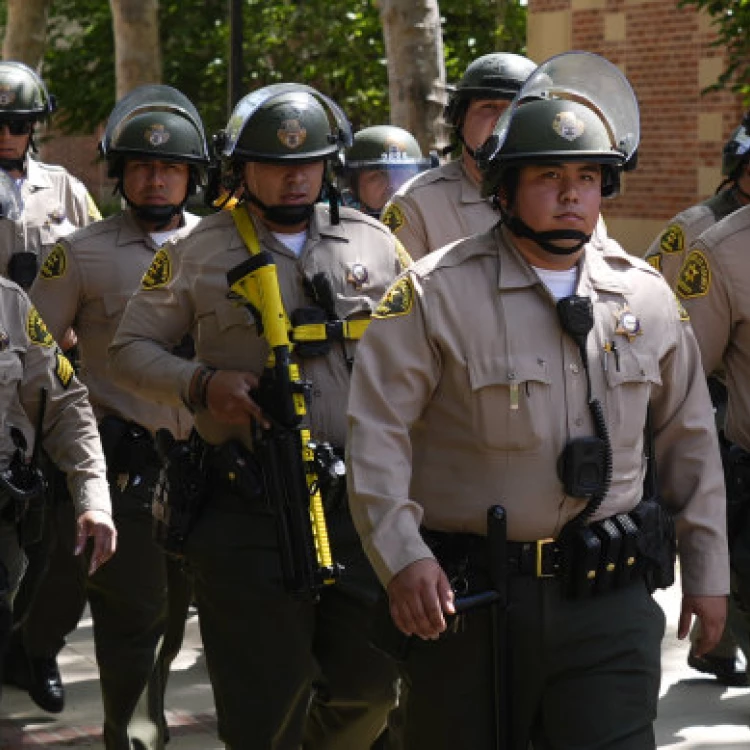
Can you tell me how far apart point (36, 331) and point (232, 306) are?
58 centimetres

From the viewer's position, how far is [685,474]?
5.05 meters

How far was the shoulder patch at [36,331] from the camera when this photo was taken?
5.99m

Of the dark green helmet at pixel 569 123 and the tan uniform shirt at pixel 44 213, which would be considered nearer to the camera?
the dark green helmet at pixel 569 123

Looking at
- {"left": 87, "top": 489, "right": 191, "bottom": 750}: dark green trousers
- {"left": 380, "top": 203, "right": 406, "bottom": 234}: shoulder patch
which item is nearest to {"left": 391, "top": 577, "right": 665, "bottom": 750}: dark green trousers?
{"left": 87, "top": 489, "right": 191, "bottom": 750}: dark green trousers

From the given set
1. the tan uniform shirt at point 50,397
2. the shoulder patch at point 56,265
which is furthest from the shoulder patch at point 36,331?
the shoulder patch at point 56,265

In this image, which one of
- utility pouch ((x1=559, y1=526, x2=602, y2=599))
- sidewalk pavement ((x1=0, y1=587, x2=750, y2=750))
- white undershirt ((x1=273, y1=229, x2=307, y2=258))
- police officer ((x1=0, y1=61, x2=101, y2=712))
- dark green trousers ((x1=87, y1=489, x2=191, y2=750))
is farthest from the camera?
police officer ((x1=0, y1=61, x2=101, y2=712))

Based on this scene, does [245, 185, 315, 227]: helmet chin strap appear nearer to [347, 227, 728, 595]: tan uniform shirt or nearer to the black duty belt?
[347, 227, 728, 595]: tan uniform shirt

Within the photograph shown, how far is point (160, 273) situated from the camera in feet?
20.9

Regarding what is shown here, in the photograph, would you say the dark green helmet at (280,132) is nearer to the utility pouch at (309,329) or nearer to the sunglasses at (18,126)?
the utility pouch at (309,329)

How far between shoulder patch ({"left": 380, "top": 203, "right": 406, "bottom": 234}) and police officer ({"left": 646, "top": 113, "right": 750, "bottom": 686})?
3.33ft

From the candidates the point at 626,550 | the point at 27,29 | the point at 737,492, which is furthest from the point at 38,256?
the point at 27,29

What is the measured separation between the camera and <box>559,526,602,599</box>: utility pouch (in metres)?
4.76

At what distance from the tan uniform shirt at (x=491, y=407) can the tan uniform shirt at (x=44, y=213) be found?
13.6 ft

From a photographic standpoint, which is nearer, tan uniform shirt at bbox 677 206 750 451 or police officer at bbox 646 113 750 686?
tan uniform shirt at bbox 677 206 750 451
